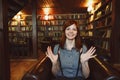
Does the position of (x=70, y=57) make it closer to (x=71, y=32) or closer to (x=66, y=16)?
(x=71, y=32)

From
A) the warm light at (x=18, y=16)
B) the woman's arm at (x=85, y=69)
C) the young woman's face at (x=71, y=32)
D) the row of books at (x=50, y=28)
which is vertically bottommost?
the woman's arm at (x=85, y=69)

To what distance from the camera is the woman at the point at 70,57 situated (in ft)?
6.78

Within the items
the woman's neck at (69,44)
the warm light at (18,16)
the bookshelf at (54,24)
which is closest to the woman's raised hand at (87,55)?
the woman's neck at (69,44)

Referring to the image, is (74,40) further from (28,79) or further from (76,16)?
(76,16)

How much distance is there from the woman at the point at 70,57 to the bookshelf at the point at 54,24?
893 cm

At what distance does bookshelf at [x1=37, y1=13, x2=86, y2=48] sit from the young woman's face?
8.94 metres

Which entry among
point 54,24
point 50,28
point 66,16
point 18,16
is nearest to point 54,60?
point 18,16

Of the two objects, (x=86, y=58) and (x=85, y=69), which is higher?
(x=86, y=58)

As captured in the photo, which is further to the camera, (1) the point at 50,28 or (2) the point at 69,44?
(1) the point at 50,28

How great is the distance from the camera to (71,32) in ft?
6.94

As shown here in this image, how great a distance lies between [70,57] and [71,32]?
0.27 m

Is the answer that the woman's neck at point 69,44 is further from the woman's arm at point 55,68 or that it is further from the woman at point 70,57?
the woman's arm at point 55,68

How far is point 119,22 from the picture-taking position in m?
5.43

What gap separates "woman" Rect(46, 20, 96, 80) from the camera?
6.78 ft
